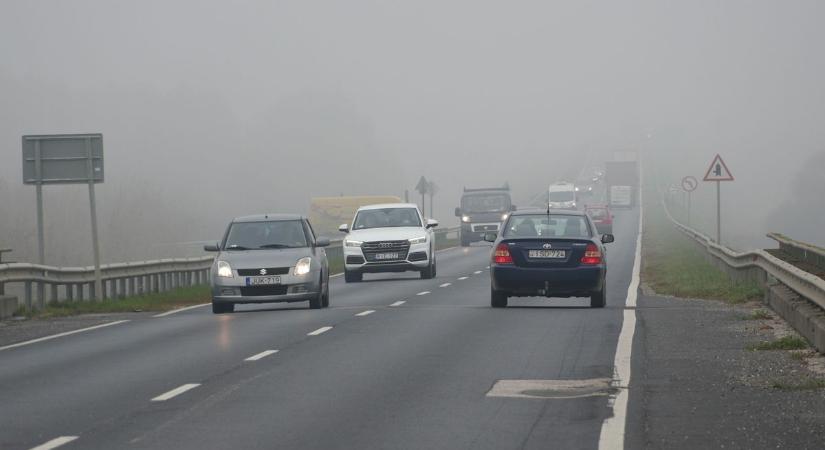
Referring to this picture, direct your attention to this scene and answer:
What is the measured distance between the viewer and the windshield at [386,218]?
34.5m

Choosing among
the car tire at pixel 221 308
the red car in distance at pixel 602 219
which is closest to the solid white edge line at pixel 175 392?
the car tire at pixel 221 308

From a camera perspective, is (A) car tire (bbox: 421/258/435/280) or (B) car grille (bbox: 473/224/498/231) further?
(B) car grille (bbox: 473/224/498/231)

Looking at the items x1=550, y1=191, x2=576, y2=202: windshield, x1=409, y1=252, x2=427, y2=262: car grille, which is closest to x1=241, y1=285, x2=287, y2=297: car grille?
x1=409, y1=252, x2=427, y2=262: car grille

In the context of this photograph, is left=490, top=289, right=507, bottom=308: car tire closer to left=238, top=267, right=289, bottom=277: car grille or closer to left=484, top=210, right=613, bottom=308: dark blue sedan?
left=484, top=210, right=613, bottom=308: dark blue sedan

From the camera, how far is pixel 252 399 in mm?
11797

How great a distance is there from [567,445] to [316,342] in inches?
319

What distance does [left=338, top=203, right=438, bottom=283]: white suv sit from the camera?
33.3m

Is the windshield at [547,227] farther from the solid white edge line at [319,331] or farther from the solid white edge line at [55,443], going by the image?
the solid white edge line at [55,443]

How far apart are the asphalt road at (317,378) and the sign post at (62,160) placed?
5576mm

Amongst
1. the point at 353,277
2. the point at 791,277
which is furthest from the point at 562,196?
the point at 791,277

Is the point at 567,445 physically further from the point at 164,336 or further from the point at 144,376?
the point at 164,336

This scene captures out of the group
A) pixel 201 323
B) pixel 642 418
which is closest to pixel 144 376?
pixel 642 418

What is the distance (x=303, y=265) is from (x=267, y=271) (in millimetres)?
624

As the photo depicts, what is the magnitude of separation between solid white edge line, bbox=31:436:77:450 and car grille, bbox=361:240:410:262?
23.5 meters
